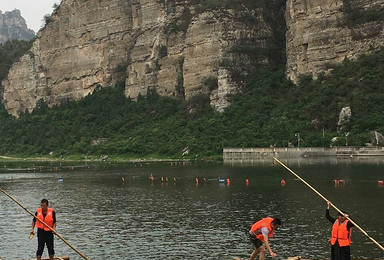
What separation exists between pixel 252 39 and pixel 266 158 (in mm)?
48408

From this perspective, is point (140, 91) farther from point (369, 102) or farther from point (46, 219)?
point (46, 219)

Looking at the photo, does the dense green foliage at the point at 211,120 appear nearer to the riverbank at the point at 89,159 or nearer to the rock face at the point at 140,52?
the riverbank at the point at 89,159

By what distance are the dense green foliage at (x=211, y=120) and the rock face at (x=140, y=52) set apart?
148 inches

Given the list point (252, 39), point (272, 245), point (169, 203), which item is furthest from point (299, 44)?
Answer: point (272, 245)

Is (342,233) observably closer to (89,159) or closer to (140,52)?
(89,159)

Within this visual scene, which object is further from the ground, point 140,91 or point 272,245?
point 140,91

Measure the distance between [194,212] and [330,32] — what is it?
85432mm

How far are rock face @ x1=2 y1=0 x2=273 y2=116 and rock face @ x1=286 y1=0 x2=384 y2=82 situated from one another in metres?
13.0

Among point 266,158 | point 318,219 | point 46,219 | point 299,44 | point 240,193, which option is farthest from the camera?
point 299,44

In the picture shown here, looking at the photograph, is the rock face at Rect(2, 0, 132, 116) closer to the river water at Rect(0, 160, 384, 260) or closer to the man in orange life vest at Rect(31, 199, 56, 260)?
the river water at Rect(0, 160, 384, 260)

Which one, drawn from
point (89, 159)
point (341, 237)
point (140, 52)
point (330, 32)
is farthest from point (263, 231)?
point (140, 52)

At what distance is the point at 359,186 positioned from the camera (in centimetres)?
5462

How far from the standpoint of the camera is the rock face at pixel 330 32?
11731 centimetres

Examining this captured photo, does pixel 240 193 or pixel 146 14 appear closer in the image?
pixel 240 193
